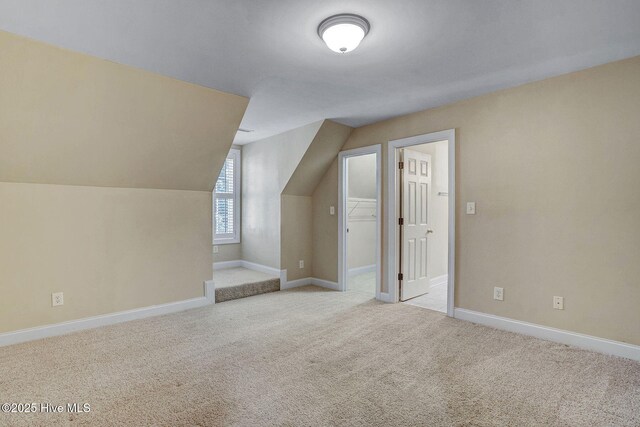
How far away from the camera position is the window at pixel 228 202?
550 centimetres

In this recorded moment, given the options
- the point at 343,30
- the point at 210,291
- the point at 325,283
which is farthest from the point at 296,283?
the point at 343,30

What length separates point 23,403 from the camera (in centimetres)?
196

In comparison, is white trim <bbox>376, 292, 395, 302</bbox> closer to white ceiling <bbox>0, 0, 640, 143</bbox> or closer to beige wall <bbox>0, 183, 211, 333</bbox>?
beige wall <bbox>0, 183, 211, 333</bbox>

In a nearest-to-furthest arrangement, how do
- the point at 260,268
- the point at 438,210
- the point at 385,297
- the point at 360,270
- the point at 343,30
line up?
the point at 343,30 → the point at 385,297 → the point at 438,210 → the point at 260,268 → the point at 360,270

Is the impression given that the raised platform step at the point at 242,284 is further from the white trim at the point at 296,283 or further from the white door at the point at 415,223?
the white door at the point at 415,223

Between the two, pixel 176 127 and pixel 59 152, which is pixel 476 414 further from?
pixel 59 152

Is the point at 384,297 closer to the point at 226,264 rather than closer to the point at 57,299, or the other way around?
the point at 226,264

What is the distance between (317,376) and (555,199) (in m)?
2.49

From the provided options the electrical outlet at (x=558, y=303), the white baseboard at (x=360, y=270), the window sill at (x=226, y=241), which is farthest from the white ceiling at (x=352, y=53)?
the white baseboard at (x=360, y=270)

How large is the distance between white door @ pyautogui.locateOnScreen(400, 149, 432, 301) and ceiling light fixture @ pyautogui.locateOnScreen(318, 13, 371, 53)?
2.20m

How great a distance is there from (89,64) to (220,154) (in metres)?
1.47

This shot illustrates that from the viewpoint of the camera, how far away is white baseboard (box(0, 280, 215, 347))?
2829 mm

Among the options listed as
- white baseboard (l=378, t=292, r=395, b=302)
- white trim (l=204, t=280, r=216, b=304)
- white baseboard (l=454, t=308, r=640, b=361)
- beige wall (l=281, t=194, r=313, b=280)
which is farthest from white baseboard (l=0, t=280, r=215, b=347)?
white baseboard (l=454, t=308, r=640, b=361)

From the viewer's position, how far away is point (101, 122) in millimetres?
2824
